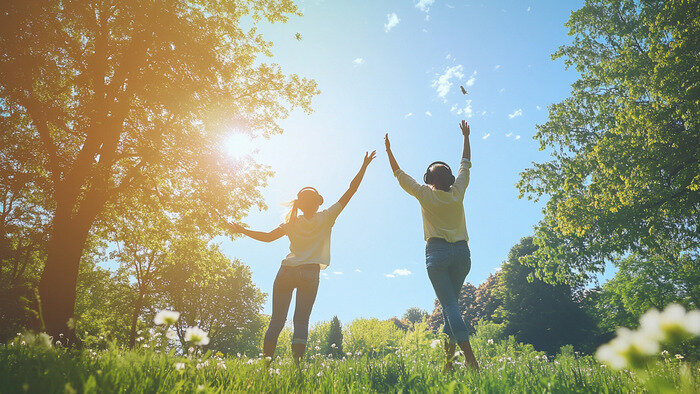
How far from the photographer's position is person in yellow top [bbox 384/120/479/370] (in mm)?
4258

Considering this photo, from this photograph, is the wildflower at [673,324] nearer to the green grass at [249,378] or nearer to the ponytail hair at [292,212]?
the green grass at [249,378]

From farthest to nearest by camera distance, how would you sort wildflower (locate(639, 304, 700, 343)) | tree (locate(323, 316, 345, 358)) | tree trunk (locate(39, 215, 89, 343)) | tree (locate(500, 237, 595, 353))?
1. tree (locate(323, 316, 345, 358))
2. tree (locate(500, 237, 595, 353))
3. tree trunk (locate(39, 215, 89, 343))
4. wildflower (locate(639, 304, 700, 343))

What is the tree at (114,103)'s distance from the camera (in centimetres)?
870

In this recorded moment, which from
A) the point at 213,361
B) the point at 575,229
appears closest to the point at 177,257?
the point at 213,361

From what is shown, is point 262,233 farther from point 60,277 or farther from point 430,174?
point 60,277

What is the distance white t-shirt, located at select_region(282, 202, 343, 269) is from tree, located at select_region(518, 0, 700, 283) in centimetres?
1216

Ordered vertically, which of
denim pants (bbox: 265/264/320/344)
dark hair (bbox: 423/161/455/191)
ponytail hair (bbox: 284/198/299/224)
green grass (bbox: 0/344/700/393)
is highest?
dark hair (bbox: 423/161/455/191)

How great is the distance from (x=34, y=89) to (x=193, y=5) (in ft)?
17.0

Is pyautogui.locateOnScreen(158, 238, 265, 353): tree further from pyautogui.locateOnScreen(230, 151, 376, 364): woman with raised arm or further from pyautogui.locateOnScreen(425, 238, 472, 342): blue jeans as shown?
pyautogui.locateOnScreen(425, 238, 472, 342): blue jeans

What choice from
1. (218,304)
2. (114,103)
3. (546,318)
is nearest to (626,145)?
(114,103)

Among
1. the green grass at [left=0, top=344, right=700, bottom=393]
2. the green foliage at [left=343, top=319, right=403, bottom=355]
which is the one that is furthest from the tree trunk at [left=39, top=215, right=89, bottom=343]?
the green foliage at [left=343, top=319, right=403, bottom=355]

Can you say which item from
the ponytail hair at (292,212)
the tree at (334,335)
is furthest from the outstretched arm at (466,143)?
the tree at (334,335)

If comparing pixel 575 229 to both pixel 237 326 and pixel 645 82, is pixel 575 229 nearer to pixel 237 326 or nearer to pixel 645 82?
pixel 645 82

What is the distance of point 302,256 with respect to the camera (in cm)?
464
